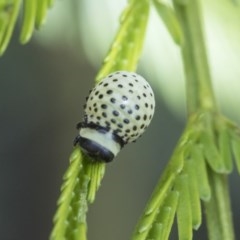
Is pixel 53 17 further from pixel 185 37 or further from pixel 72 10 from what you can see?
pixel 185 37

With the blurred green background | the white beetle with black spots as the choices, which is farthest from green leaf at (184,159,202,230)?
the blurred green background

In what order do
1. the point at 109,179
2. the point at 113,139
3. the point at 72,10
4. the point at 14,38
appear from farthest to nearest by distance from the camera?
the point at 109,179, the point at 14,38, the point at 72,10, the point at 113,139

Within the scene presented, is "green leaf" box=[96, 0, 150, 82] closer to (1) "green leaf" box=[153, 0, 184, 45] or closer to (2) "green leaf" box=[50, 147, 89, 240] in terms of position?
(1) "green leaf" box=[153, 0, 184, 45]

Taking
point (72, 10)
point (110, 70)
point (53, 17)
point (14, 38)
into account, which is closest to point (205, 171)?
point (110, 70)

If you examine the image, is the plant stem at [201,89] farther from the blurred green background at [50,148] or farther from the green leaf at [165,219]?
the blurred green background at [50,148]

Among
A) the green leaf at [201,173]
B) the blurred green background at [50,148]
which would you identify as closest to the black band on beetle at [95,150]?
the green leaf at [201,173]

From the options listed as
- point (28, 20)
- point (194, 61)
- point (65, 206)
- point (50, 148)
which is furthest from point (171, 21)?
point (50, 148)

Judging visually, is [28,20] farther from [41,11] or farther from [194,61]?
[194,61]
